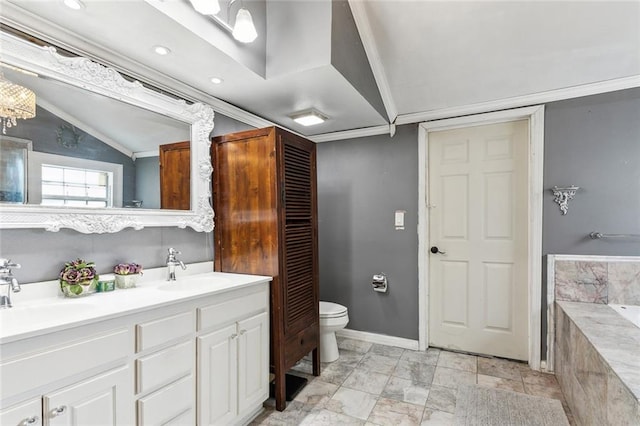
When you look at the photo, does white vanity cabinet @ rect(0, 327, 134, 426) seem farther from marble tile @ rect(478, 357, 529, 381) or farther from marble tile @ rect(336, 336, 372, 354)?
marble tile @ rect(478, 357, 529, 381)

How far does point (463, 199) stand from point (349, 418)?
201 cm

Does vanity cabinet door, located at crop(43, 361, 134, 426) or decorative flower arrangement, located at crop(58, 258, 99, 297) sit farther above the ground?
decorative flower arrangement, located at crop(58, 258, 99, 297)

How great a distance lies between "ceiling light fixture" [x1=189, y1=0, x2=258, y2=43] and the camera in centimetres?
129

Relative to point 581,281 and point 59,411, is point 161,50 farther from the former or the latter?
point 581,281

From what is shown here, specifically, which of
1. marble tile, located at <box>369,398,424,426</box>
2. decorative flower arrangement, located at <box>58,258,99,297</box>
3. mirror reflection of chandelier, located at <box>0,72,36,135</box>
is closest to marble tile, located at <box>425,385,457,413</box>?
marble tile, located at <box>369,398,424,426</box>

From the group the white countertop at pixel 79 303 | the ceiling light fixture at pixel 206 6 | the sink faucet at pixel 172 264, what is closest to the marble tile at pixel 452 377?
the white countertop at pixel 79 303

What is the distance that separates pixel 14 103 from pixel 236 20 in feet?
3.36

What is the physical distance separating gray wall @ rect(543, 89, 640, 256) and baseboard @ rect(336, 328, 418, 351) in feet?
4.58

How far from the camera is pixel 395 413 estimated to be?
6.40ft

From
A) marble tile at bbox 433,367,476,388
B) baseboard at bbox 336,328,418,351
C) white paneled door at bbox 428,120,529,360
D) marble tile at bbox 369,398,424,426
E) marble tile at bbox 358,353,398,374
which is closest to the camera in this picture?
marble tile at bbox 369,398,424,426

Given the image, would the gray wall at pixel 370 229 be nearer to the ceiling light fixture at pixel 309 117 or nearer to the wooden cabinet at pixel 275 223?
the ceiling light fixture at pixel 309 117

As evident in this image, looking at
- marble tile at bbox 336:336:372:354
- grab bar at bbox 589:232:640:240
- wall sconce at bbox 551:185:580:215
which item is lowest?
marble tile at bbox 336:336:372:354

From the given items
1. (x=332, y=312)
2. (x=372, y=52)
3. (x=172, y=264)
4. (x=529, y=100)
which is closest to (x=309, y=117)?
(x=372, y=52)

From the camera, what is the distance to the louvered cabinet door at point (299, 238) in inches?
82.4
